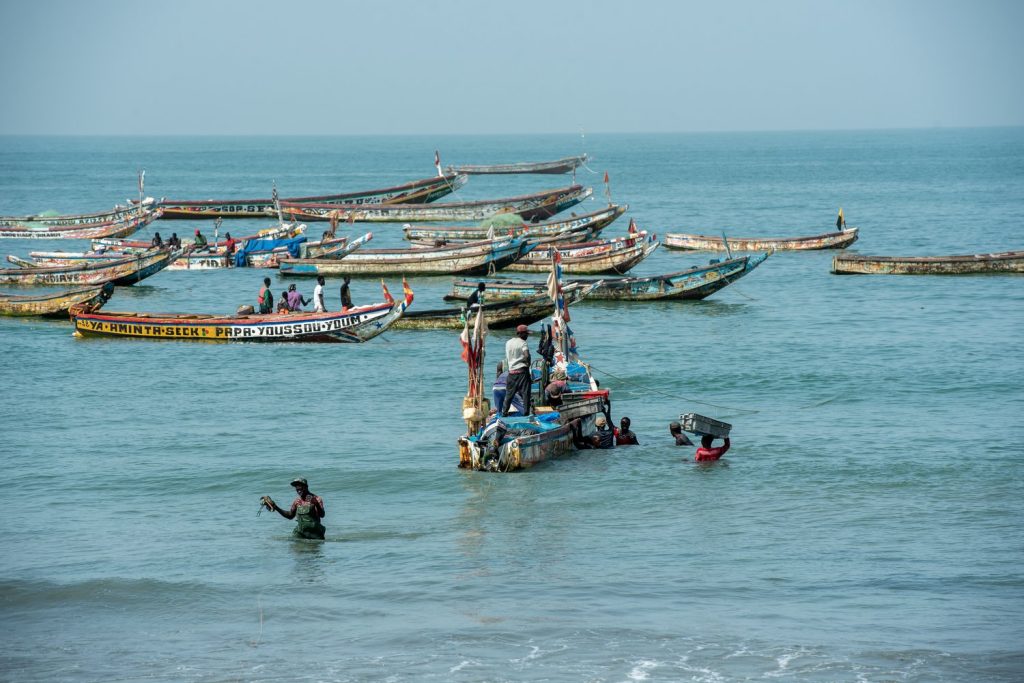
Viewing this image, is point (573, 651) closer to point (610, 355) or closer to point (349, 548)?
point (349, 548)

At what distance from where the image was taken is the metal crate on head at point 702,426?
1903 cm

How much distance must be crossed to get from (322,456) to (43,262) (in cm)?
2934

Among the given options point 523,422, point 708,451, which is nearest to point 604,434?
point 708,451

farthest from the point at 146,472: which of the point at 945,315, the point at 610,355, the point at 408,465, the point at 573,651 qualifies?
the point at 945,315

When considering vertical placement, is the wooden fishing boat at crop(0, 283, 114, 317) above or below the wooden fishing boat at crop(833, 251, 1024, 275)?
below

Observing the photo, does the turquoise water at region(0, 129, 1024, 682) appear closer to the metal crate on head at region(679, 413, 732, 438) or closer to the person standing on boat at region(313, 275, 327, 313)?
the metal crate on head at region(679, 413, 732, 438)

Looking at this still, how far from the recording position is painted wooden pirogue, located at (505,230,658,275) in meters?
44.7

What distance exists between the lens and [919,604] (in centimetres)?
1351

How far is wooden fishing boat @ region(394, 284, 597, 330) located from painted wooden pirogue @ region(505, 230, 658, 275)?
10.5m

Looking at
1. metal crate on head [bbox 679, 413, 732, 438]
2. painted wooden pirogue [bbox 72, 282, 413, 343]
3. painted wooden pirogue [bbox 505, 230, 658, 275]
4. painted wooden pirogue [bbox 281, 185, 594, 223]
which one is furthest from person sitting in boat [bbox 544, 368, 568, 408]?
painted wooden pirogue [bbox 281, 185, 594, 223]

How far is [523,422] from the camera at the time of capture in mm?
19359

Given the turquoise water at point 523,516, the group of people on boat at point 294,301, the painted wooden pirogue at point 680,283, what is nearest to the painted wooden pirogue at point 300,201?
the painted wooden pirogue at point 680,283

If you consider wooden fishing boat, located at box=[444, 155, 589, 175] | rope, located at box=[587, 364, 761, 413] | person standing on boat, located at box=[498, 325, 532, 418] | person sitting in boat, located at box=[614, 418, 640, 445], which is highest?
wooden fishing boat, located at box=[444, 155, 589, 175]

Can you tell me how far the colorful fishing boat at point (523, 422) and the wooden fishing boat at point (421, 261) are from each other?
894 inches
